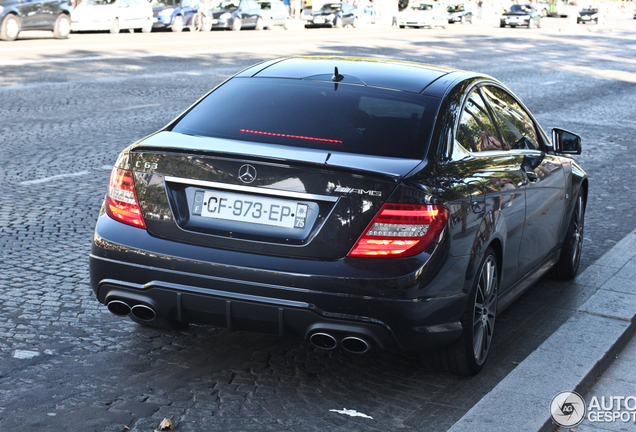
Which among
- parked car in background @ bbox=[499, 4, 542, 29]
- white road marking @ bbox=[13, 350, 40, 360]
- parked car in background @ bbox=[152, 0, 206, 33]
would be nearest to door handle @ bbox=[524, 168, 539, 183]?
white road marking @ bbox=[13, 350, 40, 360]

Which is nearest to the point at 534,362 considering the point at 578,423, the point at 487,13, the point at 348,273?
the point at 578,423

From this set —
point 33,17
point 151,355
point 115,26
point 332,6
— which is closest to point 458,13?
point 332,6

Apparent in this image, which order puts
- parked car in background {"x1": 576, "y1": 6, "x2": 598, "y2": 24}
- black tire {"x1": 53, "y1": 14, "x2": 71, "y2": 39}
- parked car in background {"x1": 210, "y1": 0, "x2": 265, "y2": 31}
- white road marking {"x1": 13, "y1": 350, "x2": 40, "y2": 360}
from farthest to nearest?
parked car in background {"x1": 576, "y1": 6, "x2": 598, "y2": 24}, parked car in background {"x1": 210, "y1": 0, "x2": 265, "y2": 31}, black tire {"x1": 53, "y1": 14, "x2": 71, "y2": 39}, white road marking {"x1": 13, "y1": 350, "x2": 40, "y2": 360}

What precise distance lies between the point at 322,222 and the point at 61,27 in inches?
1039

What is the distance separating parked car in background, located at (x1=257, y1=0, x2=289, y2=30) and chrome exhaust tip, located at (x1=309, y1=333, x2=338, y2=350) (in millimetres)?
39995

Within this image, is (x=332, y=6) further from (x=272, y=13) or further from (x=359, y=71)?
(x=359, y=71)

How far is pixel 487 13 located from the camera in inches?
2977

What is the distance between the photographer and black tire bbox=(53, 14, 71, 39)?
27.5 metres

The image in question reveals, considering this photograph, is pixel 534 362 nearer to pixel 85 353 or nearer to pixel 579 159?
pixel 85 353

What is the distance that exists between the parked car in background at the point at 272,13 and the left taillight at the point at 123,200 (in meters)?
39.5

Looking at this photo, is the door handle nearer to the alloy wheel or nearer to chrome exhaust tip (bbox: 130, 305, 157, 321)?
the alloy wheel

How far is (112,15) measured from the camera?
3328 centimetres

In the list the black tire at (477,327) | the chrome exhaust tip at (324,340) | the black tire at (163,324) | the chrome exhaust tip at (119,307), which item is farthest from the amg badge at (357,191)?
the black tire at (163,324)

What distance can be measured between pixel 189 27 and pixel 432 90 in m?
35.5
